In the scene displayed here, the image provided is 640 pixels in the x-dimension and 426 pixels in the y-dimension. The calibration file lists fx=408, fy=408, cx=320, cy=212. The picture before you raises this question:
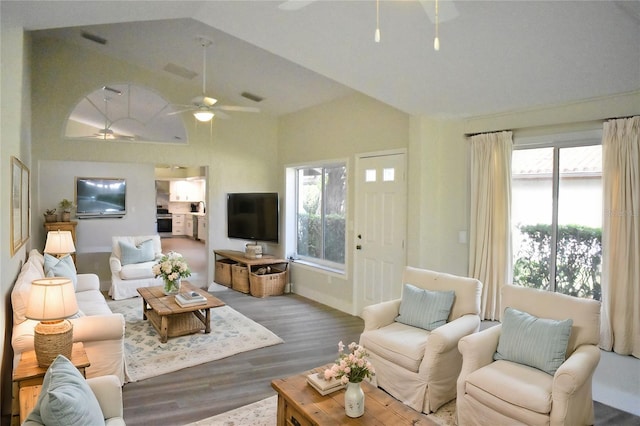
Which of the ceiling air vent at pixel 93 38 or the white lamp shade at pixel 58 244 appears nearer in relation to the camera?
the white lamp shade at pixel 58 244

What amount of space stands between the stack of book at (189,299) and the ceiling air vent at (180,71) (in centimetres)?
363

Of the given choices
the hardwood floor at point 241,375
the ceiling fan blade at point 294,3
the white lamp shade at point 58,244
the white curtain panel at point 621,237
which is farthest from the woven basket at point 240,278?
the ceiling fan blade at point 294,3

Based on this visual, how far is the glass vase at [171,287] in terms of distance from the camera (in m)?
5.04

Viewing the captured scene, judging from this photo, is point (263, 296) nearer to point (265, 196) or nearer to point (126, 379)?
point (265, 196)

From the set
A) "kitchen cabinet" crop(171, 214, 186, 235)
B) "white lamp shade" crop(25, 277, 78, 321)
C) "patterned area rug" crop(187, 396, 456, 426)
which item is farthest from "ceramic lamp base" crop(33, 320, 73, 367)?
"kitchen cabinet" crop(171, 214, 186, 235)

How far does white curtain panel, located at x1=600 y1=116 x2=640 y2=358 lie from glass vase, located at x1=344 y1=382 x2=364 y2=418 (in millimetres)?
2460

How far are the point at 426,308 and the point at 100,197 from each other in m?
6.19

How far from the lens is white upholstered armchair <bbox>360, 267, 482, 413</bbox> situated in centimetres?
312

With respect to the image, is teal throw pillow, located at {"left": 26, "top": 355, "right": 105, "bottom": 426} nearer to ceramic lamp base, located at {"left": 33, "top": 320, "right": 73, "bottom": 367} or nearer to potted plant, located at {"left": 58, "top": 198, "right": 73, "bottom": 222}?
ceramic lamp base, located at {"left": 33, "top": 320, "right": 73, "bottom": 367}

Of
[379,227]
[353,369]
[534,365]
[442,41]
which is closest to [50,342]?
[353,369]

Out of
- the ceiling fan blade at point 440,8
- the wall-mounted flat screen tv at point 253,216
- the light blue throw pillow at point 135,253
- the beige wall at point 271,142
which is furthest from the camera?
the wall-mounted flat screen tv at point 253,216

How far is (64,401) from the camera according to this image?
167 centimetres

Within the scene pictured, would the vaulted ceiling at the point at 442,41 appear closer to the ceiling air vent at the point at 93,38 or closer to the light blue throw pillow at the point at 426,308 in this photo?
the light blue throw pillow at the point at 426,308

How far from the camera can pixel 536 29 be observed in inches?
115
